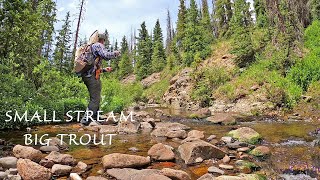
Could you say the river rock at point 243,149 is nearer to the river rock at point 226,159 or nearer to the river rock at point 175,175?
the river rock at point 226,159

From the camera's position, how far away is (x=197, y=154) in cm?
572

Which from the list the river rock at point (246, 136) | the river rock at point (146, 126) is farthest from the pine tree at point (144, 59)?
the river rock at point (246, 136)

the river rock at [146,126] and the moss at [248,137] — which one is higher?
the river rock at [146,126]

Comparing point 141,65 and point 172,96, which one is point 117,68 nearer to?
point 141,65

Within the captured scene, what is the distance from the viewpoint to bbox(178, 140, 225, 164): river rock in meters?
5.65

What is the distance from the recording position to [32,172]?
426 centimetres

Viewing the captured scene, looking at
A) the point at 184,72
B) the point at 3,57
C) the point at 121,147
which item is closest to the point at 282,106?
the point at 121,147

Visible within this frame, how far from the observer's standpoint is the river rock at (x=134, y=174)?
169 inches

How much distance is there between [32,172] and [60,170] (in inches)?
18.6

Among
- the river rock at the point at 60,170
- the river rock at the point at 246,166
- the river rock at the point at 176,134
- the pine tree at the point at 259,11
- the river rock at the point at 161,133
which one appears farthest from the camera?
the pine tree at the point at 259,11

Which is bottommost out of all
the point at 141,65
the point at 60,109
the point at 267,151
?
the point at 267,151

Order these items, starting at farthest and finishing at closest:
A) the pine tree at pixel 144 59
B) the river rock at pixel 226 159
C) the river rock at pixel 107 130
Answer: the pine tree at pixel 144 59 → the river rock at pixel 107 130 → the river rock at pixel 226 159

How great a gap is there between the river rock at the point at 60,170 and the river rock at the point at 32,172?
22 cm

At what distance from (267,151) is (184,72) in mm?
31316
